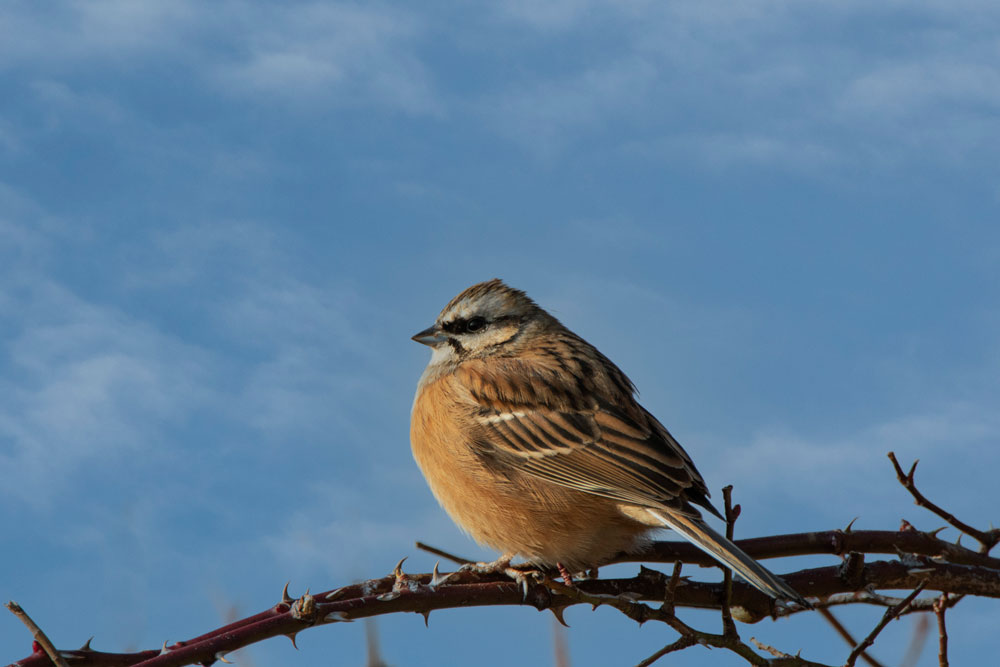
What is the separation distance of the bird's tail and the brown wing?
0.27 meters

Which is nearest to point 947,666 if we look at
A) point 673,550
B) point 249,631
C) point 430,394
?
point 673,550

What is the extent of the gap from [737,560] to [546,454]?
149 cm

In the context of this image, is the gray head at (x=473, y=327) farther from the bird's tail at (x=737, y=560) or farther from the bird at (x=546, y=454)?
the bird's tail at (x=737, y=560)

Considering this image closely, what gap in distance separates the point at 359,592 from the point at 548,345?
108 inches

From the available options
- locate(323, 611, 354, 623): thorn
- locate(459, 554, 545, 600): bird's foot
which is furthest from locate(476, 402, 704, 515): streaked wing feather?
locate(323, 611, 354, 623): thorn

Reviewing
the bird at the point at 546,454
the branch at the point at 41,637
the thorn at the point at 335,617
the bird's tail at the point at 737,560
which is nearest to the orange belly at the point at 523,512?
the bird at the point at 546,454

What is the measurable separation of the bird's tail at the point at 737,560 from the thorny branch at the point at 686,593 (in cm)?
10

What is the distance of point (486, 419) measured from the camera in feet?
16.7

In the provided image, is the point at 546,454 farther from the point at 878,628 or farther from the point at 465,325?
the point at 878,628

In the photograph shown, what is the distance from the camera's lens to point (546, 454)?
15.9ft

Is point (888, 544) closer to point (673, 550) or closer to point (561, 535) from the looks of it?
point (673, 550)

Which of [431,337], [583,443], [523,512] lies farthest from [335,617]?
[431,337]

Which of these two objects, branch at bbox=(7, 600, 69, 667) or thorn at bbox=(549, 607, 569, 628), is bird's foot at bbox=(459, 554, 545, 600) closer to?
thorn at bbox=(549, 607, 569, 628)

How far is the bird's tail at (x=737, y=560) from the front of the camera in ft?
11.0
